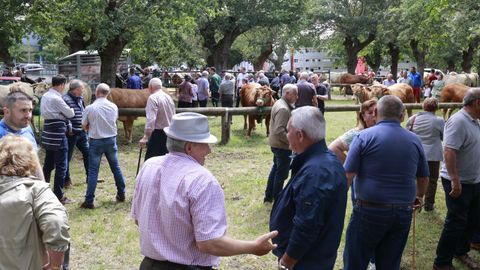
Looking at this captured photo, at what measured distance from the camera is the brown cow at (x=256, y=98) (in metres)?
14.0

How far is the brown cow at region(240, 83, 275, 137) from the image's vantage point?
A: 14.0 meters

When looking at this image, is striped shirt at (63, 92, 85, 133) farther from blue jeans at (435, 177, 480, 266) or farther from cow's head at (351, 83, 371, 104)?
cow's head at (351, 83, 371, 104)

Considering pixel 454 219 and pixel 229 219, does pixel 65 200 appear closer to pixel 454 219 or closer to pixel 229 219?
pixel 229 219

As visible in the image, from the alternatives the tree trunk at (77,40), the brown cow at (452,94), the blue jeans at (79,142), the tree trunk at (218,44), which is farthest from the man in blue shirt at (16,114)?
the tree trunk at (218,44)

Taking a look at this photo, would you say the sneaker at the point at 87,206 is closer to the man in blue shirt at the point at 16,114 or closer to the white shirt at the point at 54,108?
the white shirt at the point at 54,108

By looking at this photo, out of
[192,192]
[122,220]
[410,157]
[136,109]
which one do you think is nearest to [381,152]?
[410,157]

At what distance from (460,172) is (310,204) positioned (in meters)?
2.67

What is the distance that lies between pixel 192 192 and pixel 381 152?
1.91m

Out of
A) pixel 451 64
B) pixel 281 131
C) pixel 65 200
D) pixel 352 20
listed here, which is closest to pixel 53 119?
pixel 65 200

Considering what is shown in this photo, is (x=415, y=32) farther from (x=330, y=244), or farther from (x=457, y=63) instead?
(x=457, y=63)

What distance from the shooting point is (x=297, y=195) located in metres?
3.22

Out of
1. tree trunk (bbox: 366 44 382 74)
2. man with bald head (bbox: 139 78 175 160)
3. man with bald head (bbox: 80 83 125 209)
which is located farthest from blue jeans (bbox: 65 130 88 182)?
tree trunk (bbox: 366 44 382 74)

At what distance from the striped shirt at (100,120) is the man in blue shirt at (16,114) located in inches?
116

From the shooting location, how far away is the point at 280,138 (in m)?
7.05
